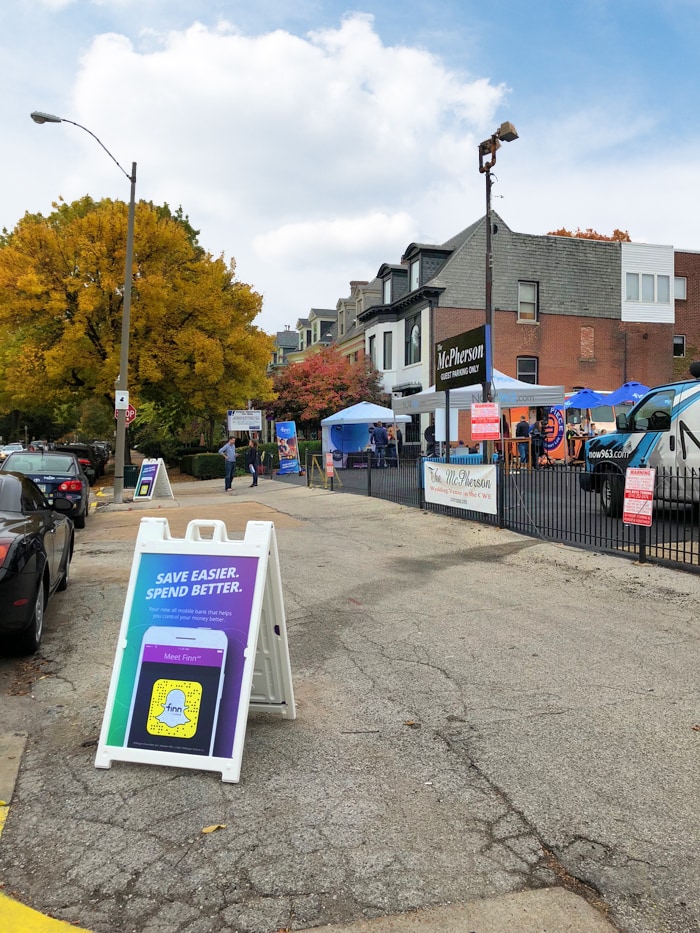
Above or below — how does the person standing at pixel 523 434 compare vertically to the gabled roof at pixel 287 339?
below

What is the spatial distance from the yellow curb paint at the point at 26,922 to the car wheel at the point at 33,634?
9.63 ft

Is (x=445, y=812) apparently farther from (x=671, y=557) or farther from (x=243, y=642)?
(x=671, y=557)

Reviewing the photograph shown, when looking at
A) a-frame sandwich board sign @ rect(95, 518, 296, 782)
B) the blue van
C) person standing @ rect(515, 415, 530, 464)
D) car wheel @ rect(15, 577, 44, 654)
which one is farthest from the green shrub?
a-frame sandwich board sign @ rect(95, 518, 296, 782)

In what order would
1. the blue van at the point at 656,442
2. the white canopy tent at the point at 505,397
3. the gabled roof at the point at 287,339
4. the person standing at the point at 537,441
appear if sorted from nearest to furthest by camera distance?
the blue van at the point at 656,442, the white canopy tent at the point at 505,397, the person standing at the point at 537,441, the gabled roof at the point at 287,339

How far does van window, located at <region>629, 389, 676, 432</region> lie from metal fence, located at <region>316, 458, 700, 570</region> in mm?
817

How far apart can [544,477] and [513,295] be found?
2251 centimetres

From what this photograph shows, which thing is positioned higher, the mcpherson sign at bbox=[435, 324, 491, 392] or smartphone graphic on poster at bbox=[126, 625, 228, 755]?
the mcpherson sign at bbox=[435, 324, 491, 392]

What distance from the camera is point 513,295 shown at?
32125mm

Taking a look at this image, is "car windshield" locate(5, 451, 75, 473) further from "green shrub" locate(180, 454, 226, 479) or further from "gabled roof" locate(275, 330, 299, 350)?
"gabled roof" locate(275, 330, 299, 350)

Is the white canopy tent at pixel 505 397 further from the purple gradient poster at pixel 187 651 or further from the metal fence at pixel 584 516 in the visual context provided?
the purple gradient poster at pixel 187 651

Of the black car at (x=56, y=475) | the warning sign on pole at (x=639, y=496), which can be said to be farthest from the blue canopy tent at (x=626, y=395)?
the black car at (x=56, y=475)

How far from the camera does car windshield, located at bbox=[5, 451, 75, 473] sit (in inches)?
545

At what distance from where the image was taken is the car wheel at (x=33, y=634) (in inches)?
205

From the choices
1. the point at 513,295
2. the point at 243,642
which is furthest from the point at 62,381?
the point at 243,642
